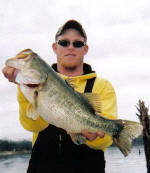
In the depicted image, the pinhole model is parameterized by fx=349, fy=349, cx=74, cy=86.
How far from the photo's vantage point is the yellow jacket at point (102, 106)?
5523 mm

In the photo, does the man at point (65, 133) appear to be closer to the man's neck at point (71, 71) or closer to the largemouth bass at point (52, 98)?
the man's neck at point (71, 71)

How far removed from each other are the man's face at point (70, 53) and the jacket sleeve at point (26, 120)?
1571mm

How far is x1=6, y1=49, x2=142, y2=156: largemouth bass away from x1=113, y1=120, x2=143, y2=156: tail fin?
44cm

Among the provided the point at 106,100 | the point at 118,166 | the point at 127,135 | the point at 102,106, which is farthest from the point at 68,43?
the point at 118,166

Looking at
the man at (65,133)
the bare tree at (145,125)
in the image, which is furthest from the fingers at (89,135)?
the bare tree at (145,125)

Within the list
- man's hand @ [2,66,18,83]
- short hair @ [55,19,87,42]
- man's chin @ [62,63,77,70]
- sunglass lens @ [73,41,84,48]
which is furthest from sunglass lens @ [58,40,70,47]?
man's hand @ [2,66,18,83]

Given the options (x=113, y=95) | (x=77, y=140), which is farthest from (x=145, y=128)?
(x=77, y=140)

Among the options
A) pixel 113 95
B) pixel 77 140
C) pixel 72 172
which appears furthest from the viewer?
pixel 113 95

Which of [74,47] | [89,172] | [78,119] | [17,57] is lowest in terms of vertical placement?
[89,172]

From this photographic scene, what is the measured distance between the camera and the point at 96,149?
6211mm

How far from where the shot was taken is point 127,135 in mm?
5648

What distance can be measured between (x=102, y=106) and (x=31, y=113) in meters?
1.48

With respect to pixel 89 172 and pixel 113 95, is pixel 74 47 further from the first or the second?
pixel 89 172

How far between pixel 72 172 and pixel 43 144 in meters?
0.71
